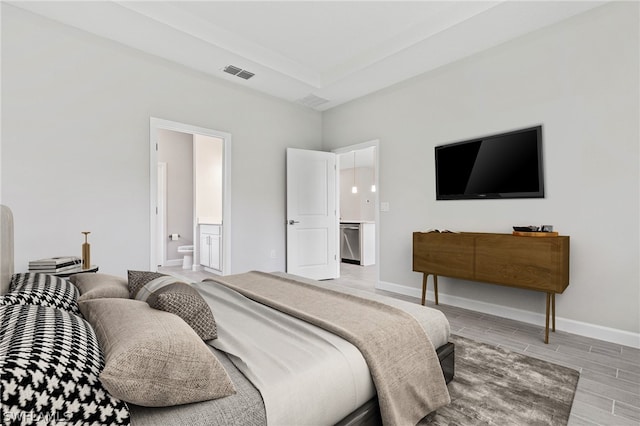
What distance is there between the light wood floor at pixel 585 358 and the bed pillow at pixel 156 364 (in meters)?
1.83

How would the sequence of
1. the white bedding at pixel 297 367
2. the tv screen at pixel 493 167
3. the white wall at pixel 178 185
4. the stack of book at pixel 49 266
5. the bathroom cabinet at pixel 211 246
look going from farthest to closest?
the white wall at pixel 178 185
the bathroom cabinet at pixel 211 246
the tv screen at pixel 493 167
the stack of book at pixel 49 266
the white bedding at pixel 297 367

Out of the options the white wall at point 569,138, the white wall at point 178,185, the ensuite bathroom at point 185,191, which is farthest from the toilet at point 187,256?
the white wall at point 569,138

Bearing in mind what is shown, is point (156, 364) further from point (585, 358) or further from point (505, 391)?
point (585, 358)

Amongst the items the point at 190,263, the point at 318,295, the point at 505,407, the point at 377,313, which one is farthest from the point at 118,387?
the point at 190,263

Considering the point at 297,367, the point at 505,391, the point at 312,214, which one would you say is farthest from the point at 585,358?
the point at 312,214

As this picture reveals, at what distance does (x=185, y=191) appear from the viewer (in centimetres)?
654

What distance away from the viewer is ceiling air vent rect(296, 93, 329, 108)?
4.80 meters

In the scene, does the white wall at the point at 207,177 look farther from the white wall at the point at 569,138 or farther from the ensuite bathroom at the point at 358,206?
the white wall at the point at 569,138

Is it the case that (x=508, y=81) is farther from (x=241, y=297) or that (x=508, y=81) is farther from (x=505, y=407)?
(x=241, y=297)

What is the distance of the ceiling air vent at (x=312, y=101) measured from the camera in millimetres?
4797

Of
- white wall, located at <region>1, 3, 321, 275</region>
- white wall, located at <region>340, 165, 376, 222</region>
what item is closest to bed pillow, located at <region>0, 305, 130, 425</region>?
white wall, located at <region>1, 3, 321, 275</region>

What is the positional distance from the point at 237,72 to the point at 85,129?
5.98ft

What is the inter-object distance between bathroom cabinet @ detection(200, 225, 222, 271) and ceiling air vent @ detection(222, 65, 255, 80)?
7.92ft

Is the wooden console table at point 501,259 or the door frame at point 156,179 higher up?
the door frame at point 156,179
